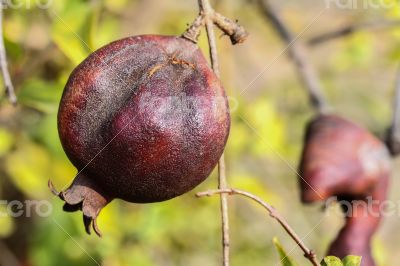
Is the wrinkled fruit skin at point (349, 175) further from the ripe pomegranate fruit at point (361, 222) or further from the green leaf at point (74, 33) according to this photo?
the green leaf at point (74, 33)

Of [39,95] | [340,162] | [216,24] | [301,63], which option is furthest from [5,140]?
[216,24]

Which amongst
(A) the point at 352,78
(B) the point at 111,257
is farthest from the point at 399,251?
(B) the point at 111,257

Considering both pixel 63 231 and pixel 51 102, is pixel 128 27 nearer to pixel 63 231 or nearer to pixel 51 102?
pixel 63 231

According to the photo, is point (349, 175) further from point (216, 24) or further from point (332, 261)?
point (216, 24)

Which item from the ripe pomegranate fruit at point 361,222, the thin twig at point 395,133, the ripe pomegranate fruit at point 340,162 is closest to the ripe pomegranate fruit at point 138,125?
the ripe pomegranate fruit at point 340,162

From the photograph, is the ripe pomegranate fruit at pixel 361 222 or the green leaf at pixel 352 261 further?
the ripe pomegranate fruit at pixel 361 222

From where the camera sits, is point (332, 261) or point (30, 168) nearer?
point (332, 261)
